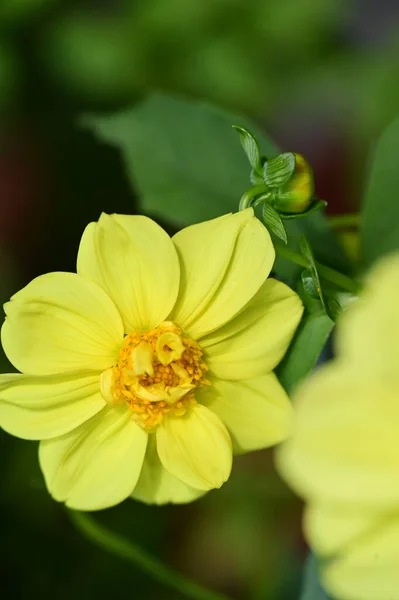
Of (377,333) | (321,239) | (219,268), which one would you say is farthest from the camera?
(321,239)

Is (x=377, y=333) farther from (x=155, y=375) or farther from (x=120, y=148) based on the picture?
(x=120, y=148)

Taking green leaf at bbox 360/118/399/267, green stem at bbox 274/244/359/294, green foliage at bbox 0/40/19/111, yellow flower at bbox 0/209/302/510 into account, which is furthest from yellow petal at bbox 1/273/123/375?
green foliage at bbox 0/40/19/111

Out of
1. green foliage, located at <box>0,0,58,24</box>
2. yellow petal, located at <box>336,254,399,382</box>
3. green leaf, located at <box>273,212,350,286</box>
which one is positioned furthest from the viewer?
green foliage, located at <box>0,0,58,24</box>

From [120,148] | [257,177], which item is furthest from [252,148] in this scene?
[120,148]

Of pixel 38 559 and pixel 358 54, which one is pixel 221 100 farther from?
pixel 38 559

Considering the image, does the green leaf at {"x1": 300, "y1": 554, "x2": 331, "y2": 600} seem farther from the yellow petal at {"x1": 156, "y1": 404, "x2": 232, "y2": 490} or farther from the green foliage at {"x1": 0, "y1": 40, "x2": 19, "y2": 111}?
the green foliage at {"x1": 0, "y1": 40, "x2": 19, "y2": 111}

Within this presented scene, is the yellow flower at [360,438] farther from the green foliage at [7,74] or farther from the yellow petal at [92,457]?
the green foliage at [7,74]

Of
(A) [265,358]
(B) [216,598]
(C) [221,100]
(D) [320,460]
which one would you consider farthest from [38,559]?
(D) [320,460]
